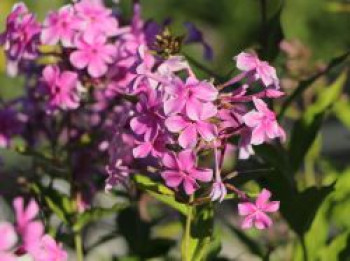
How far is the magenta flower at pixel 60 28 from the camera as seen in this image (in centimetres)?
199

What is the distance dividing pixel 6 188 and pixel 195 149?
3.42 feet

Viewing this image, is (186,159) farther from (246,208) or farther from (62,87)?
(62,87)

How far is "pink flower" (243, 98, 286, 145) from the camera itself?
1.63 meters

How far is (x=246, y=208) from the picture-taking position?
5.49ft

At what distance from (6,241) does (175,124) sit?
38 centimetres

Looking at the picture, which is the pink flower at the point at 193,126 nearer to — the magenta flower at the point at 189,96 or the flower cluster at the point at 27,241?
the magenta flower at the point at 189,96

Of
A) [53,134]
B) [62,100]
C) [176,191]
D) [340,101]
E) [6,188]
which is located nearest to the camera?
[176,191]

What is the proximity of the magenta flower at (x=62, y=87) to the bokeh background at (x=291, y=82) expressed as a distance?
0.31 m

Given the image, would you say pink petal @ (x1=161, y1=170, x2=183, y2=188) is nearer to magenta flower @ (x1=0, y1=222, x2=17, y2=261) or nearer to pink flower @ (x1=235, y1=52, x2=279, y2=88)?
pink flower @ (x1=235, y1=52, x2=279, y2=88)

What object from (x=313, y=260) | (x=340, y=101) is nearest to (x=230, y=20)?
(x=340, y=101)

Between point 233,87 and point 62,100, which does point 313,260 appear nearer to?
point 233,87

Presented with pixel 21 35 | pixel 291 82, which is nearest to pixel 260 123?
pixel 21 35

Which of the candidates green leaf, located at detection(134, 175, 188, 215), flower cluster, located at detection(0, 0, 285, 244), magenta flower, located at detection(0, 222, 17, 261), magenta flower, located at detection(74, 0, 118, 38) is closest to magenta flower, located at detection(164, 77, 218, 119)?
flower cluster, located at detection(0, 0, 285, 244)

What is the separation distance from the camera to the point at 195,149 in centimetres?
167
